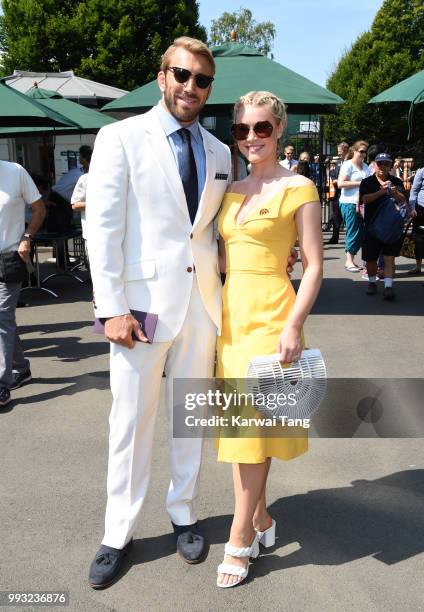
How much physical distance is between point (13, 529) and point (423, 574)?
192 cm

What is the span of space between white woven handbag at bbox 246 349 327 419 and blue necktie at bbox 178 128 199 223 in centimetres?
70

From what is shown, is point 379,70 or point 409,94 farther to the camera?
point 379,70

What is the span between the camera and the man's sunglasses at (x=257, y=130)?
Answer: 280 cm

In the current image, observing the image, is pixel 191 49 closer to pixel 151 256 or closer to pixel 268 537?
pixel 151 256

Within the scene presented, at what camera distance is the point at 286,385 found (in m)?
2.73

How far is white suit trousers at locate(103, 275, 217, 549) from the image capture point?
292 cm

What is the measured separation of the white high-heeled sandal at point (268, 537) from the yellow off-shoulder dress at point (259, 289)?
1.63ft

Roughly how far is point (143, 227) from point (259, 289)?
1.76ft

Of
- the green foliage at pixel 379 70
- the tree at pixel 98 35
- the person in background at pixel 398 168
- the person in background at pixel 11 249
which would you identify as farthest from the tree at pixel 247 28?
the person in background at pixel 11 249

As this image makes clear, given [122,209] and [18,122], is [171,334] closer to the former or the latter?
[122,209]

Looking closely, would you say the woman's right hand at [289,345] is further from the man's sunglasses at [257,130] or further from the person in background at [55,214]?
the person in background at [55,214]

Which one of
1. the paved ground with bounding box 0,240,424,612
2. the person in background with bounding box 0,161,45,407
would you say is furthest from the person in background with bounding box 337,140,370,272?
the person in background with bounding box 0,161,45,407

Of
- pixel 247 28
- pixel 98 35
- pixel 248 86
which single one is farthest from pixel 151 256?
pixel 247 28

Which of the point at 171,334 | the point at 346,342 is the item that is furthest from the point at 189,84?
the point at 346,342
